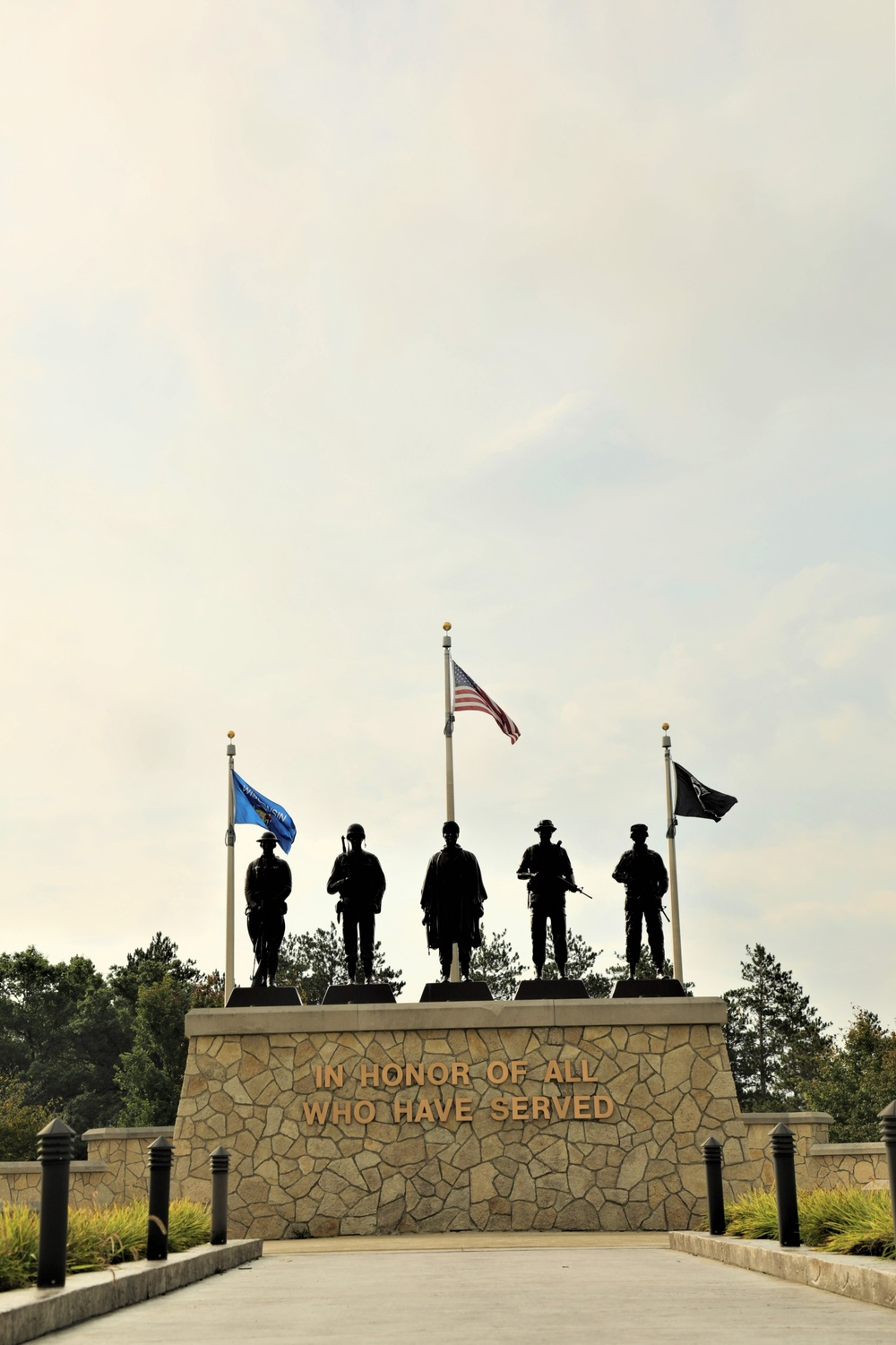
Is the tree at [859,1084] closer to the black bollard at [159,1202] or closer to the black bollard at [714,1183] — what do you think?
the black bollard at [714,1183]

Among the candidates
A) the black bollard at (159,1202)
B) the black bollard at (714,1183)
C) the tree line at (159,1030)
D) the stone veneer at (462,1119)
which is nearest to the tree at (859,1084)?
the tree line at (159,1030)

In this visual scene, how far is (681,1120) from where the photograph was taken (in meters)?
20.1

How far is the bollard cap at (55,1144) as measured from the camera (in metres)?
7.68

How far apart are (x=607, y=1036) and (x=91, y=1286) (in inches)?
→ 533

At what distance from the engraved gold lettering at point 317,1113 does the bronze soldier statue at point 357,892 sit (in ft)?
6.69

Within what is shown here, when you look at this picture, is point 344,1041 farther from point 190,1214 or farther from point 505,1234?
point 190,1214

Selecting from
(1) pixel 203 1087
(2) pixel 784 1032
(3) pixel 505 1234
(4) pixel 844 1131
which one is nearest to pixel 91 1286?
(3) pixel 505 1234

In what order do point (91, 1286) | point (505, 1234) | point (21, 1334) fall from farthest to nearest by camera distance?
point (505, 1234), point (91, 1286), point (21, 1334)

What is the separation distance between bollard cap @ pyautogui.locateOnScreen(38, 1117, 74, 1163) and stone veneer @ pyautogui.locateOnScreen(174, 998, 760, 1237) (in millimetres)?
12661

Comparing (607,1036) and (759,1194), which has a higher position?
(607,1036)

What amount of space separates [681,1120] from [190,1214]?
8.90 metres

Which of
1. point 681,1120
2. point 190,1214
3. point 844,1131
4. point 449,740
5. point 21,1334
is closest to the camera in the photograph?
point 21,1334

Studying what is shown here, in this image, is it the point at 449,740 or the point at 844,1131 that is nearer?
the point at 449,740

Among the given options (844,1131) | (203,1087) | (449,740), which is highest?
(449,740)
